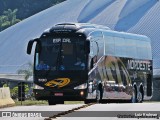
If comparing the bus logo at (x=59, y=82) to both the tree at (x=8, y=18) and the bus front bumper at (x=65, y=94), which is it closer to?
the bus front bumper at (x=65, y=94)

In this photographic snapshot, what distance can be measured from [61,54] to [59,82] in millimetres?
1432

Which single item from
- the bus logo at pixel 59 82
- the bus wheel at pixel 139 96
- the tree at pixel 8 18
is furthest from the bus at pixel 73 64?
the tree at pixel 8 18

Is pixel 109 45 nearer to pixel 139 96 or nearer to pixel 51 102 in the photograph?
pixel 51 102

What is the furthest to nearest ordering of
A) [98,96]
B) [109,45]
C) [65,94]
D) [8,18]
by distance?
[8,18], [109,45], [98,96], [65,94]

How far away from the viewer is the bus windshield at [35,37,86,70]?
Answer: 131 ft

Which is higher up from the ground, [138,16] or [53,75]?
[138,16]

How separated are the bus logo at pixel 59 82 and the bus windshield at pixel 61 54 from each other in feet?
2.00

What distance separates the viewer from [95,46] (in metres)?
41.0

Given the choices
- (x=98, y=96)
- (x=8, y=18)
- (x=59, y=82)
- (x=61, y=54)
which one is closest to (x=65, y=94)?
(x=59, y=82)

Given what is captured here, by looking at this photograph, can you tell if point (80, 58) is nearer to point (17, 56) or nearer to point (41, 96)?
point (41, 96)

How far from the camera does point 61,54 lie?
4016cm

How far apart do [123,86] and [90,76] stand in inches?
213

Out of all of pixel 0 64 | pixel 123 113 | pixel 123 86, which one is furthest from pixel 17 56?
pixel 123 113

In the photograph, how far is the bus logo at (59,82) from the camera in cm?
3994
